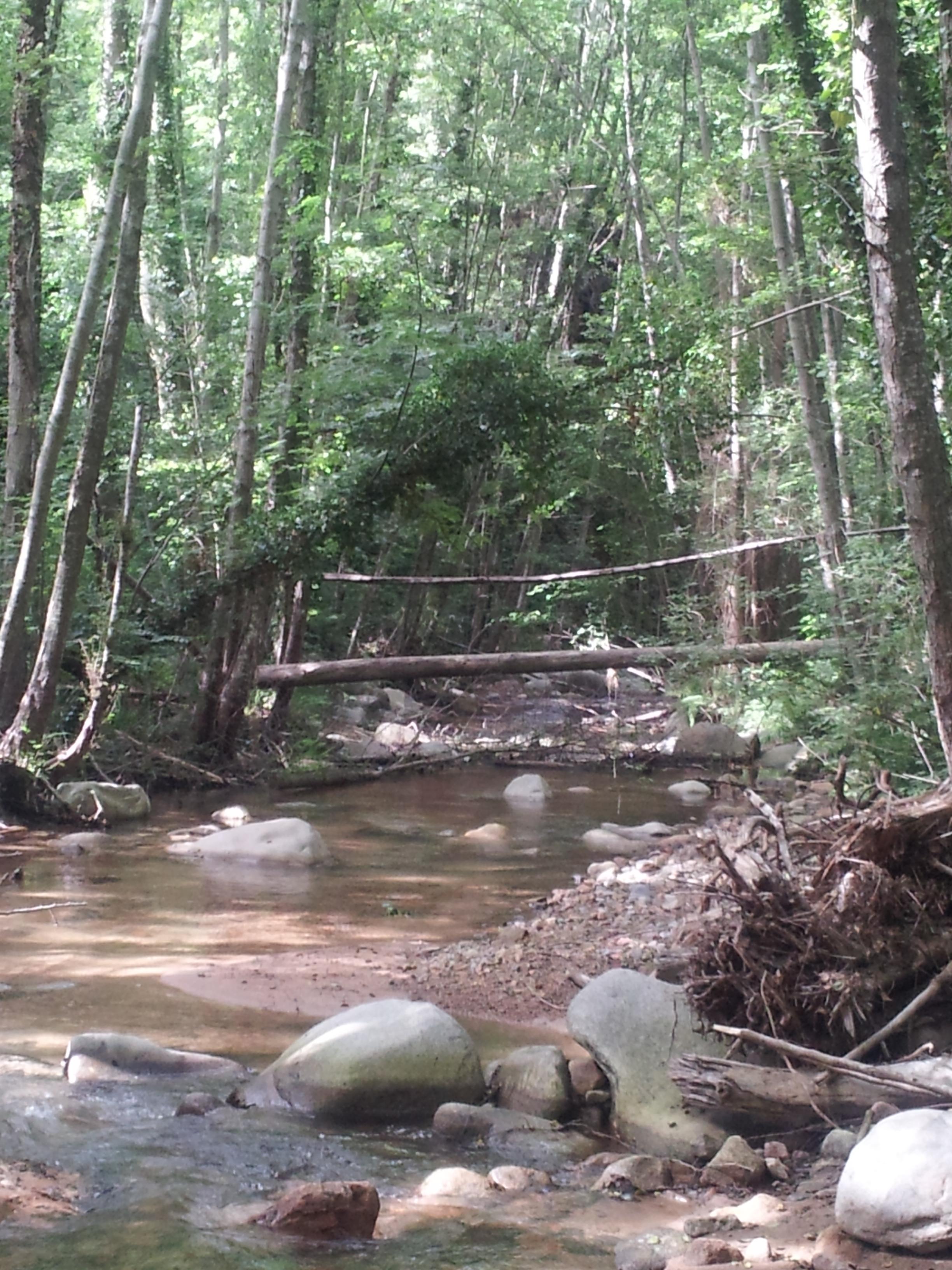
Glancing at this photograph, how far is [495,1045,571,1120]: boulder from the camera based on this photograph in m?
4.46

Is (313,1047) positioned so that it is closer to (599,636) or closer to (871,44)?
(871,44)

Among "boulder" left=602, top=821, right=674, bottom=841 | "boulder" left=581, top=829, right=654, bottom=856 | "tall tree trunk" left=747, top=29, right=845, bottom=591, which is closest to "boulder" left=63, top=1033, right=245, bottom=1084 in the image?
"boulder" left=581, top=829, right=654, bottom=856

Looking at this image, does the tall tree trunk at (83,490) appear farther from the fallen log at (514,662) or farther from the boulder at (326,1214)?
the boulder at (326,1214)

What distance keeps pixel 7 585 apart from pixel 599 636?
9.15m

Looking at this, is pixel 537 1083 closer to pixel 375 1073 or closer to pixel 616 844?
pixel 375 1073

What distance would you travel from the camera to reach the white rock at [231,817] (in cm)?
996

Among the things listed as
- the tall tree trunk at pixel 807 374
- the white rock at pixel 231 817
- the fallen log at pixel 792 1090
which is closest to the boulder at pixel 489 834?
the white rock at pixel 231 817

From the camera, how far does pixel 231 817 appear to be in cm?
1005

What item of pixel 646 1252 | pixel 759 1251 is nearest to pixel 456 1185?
pixel 646 1252

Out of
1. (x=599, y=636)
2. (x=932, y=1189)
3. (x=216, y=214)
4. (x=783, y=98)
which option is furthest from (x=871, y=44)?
(x=216, y=214)

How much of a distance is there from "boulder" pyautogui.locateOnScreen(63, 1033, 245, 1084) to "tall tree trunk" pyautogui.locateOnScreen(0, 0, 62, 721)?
7.03 meters

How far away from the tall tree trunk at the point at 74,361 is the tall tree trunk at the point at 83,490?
0.50ft

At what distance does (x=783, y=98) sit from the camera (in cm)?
1120

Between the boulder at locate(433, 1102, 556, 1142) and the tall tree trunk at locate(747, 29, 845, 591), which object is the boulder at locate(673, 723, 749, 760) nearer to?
the tall tree trunk at locate(747, 29, 845, 591)
